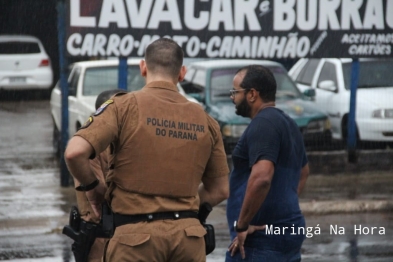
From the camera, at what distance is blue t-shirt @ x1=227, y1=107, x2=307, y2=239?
459cm

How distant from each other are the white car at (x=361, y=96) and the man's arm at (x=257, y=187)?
9.37m

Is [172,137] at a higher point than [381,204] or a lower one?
higher

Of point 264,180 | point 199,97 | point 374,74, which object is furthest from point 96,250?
point 374,74

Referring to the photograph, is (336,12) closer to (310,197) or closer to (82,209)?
(310,197)

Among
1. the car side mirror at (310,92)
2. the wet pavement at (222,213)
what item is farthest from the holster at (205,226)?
the car side mirror at (310,92)

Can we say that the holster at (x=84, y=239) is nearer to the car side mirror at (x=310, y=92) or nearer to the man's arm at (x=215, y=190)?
the man's arm at (x=215, y=190)

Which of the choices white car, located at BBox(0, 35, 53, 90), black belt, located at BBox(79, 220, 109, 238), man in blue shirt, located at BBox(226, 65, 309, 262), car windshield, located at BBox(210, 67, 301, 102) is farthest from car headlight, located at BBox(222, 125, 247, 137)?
white car, located at BBox(0, 35, 53, 90)

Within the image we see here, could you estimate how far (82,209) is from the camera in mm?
5059

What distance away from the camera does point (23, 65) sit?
21.5 metres

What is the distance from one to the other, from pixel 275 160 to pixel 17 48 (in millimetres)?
18244

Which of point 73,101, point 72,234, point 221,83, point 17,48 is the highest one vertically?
point 72,234

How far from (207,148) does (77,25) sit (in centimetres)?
703

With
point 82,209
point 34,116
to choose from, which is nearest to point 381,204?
point 82,209

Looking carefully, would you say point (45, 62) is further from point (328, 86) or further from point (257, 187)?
point (257, 187)
